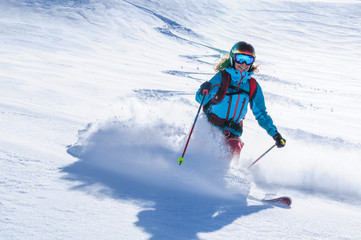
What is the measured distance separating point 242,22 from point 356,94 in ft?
83.9

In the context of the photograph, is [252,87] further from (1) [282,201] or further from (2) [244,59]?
(1) [282,201]

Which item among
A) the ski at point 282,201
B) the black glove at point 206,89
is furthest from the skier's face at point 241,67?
the ski at point 282,201

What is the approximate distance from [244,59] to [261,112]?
0.70m

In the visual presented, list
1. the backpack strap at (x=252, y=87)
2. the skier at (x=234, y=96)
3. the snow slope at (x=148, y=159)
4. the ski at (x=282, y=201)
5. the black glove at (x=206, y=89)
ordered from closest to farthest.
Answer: the snow slope at (x=148, y=159), the ski at (x=282, y=201), the black glove at (x=206, y=89), the skier at (x=234, y=96), the backpack strap at (x=252, y=87)

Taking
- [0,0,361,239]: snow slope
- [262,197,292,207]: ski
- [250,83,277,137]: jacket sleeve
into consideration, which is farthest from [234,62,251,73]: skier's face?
[262,197,292,207]: ski

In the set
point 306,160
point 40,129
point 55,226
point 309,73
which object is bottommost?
point 55,226

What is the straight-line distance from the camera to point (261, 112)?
382 cm

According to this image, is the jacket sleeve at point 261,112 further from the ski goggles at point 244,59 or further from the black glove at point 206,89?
the black glove at point 206,89

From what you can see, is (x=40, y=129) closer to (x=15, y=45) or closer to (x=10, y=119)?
(x=10, y=119)

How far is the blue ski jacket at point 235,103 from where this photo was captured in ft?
11.9

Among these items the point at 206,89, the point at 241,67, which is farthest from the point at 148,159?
the point at 241,67

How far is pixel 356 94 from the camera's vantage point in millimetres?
12742

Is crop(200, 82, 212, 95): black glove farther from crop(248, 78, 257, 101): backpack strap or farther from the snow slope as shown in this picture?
crop(248, 78, 257, 101): backpack strap

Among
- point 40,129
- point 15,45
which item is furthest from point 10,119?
point 15,45
